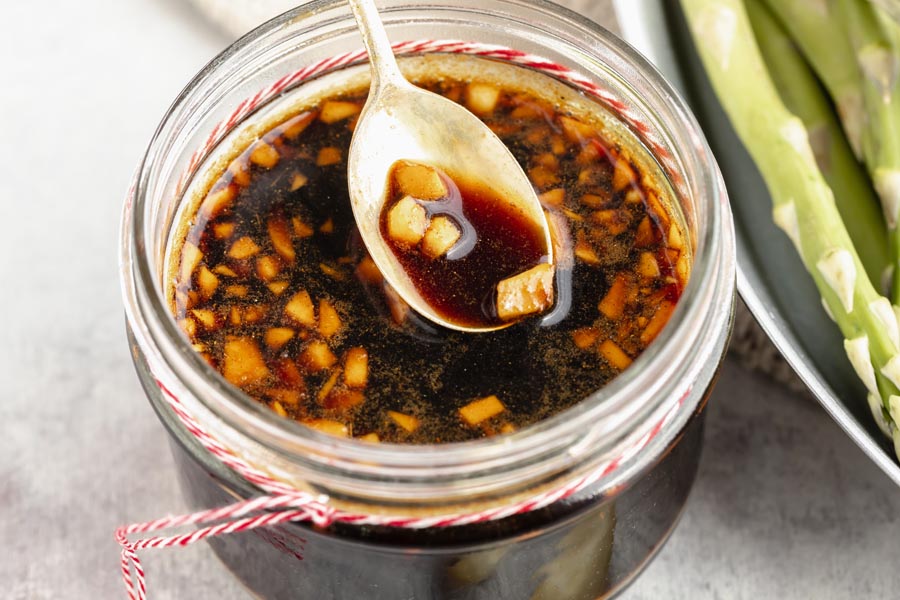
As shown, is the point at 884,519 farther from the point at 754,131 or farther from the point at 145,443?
the point at 145,443

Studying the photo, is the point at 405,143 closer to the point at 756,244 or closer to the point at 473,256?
the point at 473,256

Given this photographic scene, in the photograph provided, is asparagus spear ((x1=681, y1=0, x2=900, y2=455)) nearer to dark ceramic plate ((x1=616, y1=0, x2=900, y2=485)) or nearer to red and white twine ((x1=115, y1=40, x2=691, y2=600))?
dark ceramic plate ((x1=616, y1=0, x2=900, y2=485))

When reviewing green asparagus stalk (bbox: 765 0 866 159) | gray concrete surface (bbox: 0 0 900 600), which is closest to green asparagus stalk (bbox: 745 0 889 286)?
green asparagus stalk (bbox: 765 0 866 159)

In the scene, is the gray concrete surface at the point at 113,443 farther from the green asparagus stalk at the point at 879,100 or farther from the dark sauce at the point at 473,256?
the dark sauce at the point at 473,256

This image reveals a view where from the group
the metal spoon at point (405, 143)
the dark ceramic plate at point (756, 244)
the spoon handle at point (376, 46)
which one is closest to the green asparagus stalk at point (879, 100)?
the dark ceramic plate at point (756, 244)

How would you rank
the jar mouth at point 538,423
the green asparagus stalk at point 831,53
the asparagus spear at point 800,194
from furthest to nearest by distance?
the green asparagus stalk at point 831,53, the asparagus spear at point 800,194, the jar mouth at point 538,423
